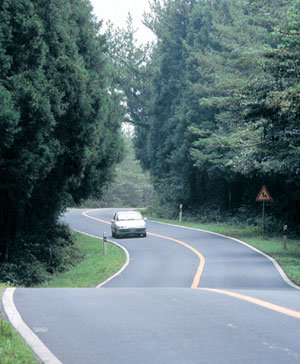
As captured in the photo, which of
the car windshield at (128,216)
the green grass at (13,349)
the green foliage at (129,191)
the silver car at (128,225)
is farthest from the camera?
the green foliage at (129,191)

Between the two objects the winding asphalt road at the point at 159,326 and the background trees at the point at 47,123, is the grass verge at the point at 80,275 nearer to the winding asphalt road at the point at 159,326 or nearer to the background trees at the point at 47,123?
the winding asphalt road at the point at 159,326

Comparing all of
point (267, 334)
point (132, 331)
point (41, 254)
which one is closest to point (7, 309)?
point (132, 331)

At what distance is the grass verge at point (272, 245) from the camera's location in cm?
1864

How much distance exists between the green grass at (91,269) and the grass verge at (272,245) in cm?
635

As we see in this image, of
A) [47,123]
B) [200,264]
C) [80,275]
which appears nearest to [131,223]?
[80,275]

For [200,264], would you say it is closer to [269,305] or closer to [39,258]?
[39,258]

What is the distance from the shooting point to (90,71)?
2400 cm

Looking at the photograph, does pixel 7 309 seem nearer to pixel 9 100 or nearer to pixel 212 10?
pixel 9 100

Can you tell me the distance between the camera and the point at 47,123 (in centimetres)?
1875

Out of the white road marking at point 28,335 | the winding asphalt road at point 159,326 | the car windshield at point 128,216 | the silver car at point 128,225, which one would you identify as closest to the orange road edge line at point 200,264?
the silver car at point 128,225

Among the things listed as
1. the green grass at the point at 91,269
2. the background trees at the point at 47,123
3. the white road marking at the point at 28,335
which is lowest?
the green grass at the point at 91,269

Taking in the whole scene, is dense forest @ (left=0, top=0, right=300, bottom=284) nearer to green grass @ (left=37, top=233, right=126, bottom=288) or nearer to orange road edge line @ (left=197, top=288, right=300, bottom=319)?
green grass @ (left=37, top=233, right=126, bottom=288)

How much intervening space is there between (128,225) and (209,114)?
13464 mm

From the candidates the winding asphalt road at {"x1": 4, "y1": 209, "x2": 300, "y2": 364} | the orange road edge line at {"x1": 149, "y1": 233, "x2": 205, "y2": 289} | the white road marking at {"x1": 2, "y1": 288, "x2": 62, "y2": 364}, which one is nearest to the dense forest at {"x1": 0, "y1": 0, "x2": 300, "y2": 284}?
the orange road edge line at {"x1": 149, "y1": 233, "x2": 205, "y2": 289}
